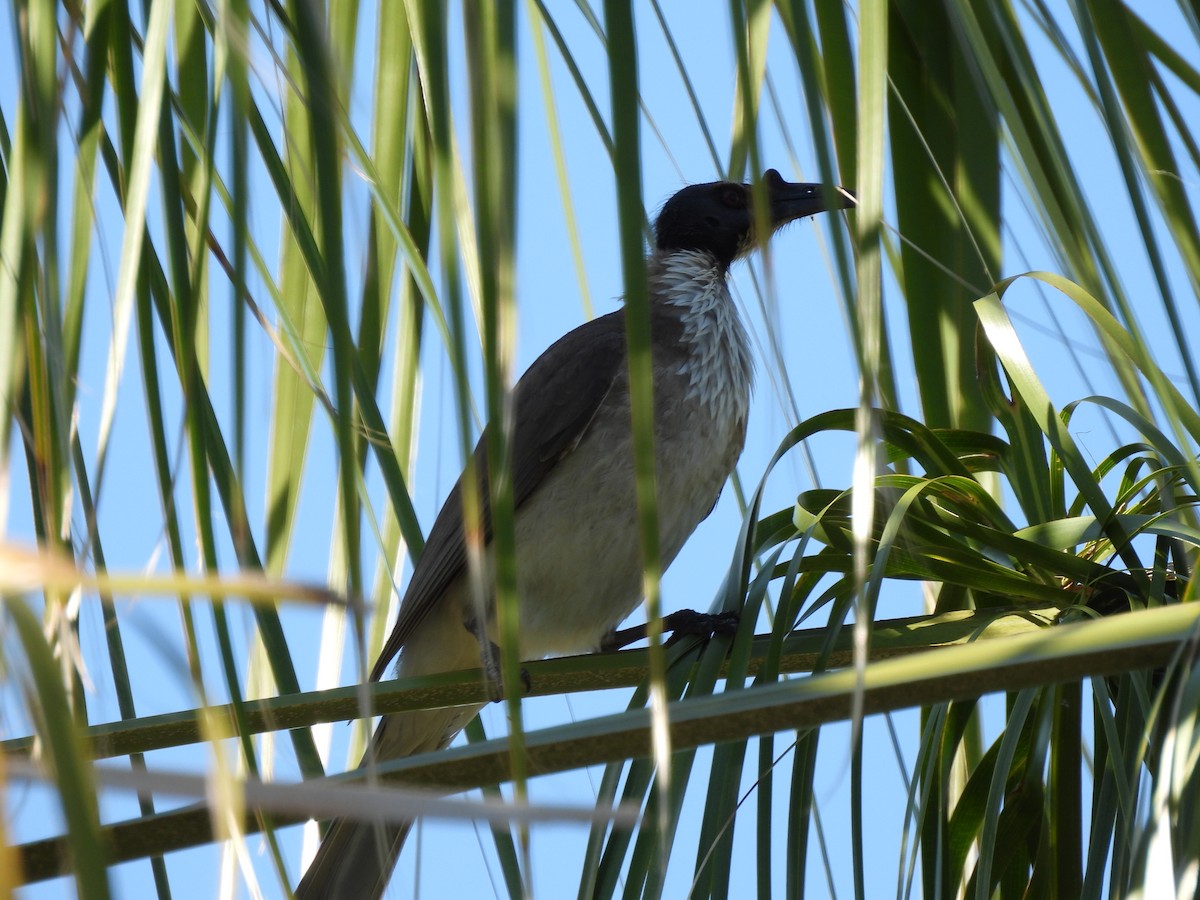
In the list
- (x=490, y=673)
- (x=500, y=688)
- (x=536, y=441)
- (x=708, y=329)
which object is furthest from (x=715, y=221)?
(x=490, y=673)

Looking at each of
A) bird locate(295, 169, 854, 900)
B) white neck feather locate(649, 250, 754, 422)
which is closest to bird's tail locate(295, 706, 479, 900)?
bird locate(295, 169, 854, 900)

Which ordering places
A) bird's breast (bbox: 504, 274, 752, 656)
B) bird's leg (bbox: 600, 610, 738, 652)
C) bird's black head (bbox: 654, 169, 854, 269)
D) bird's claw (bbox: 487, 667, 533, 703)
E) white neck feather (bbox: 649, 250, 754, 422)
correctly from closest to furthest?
bird's claw (bbox: 487, 667, 533, 703) < bird's leg (bbox: 600, 610, 738, 652) < bird's breast (bbox: 504, 274, 752, 656) < white neck feather (bbox: 649, 250, 754, 422) < bird's black head (bbox: 654, 169, 854, 269)

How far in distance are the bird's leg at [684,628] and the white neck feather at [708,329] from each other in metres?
0.62

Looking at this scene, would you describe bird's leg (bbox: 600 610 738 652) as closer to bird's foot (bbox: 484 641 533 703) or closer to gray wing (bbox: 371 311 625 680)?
bird's foot (bbox: 484 641 533 703)

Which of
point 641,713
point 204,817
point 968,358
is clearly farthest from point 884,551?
point 968,358

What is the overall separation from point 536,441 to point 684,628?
72cm

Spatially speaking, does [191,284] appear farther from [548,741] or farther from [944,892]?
[944,892]

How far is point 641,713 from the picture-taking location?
1055 millimetres

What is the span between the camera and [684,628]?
126 inches

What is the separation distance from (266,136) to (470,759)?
719mm

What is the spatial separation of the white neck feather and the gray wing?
0.71ft

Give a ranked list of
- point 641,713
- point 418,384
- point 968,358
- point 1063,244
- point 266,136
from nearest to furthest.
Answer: point 641,713
point 1063,244
point 266,136
point 418,384
point 968,358

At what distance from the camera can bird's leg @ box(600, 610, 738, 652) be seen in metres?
2.03

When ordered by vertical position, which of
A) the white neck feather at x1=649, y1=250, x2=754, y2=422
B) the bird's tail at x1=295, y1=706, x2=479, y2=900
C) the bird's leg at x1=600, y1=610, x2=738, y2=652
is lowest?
the bird's tail at x1=295, y1=706, x2=479, y2=900
